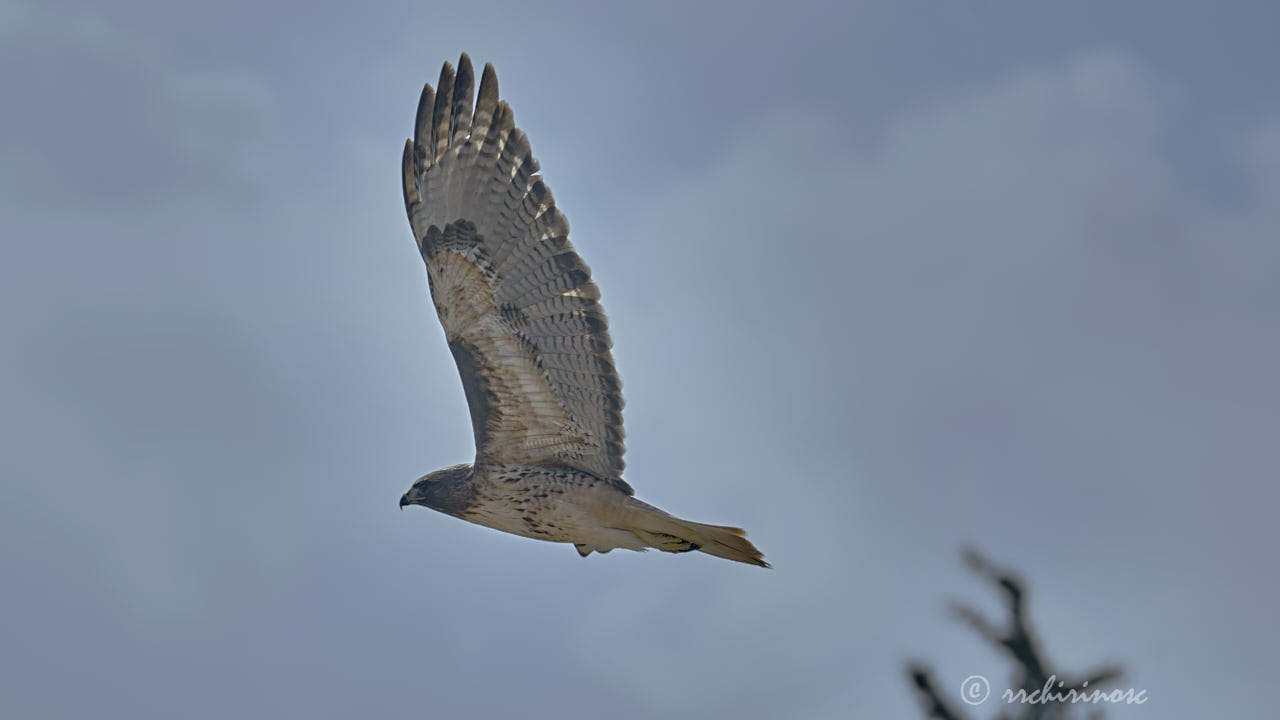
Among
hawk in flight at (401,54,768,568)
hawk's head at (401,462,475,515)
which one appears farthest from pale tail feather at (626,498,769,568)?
hawk's head at (401,462,475,515)

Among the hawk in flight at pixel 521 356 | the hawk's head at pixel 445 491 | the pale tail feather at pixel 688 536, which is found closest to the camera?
the pale tail feather at pixel 688 536

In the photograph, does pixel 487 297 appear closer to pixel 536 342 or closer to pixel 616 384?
pixel 536 342

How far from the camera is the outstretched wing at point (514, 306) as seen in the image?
25.4 ft

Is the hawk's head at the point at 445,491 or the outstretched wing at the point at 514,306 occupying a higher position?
the outstretched wing at the point at 514,306

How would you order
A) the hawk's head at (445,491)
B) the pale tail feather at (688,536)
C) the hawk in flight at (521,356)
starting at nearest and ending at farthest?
1. the pale tail feather at (688,536)
2. the hawk in flight at (521,356)
3. the hawk's head at (445,491)

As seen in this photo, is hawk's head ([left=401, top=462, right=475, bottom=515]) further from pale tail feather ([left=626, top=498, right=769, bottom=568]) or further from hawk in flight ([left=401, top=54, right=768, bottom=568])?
pale tail feather ([left=626, top=498, right=769, bottom=568])

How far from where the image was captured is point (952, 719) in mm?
2277

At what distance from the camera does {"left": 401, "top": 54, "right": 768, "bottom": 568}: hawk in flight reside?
25.4 feet

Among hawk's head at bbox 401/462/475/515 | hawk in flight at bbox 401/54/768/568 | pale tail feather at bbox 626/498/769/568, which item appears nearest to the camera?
pale tail feather at bbox 626/498/769/568

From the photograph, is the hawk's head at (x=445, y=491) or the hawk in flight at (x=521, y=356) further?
the hawk's head at (x=445, y=491)

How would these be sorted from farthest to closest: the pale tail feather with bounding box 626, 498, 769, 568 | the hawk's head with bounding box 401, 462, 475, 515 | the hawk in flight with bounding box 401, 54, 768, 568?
the hawk's head with bounding box 401, 462, 475, 515 < the hawk in flight with bounding box 401, 54, 768, 568 < the pale tail feather with bounding box 626, 498, 769, 568

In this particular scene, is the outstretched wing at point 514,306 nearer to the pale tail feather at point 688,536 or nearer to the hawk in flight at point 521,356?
the hawk in flight at point 521,356

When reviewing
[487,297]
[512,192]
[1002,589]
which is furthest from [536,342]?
[1002,589]

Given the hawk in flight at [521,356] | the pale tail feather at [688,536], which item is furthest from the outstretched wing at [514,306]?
the pale tail feather at [688,536]
